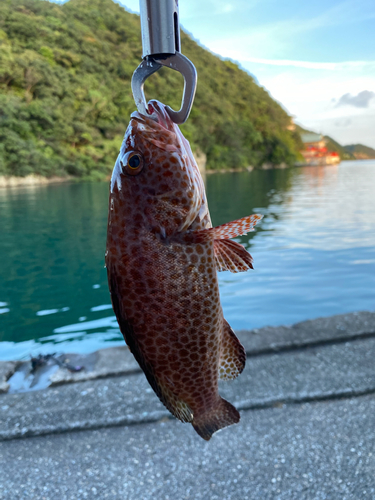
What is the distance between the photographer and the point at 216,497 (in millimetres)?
4121

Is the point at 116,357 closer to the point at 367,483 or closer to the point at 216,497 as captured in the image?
the point at 216,497

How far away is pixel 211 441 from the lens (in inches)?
194

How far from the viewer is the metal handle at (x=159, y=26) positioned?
1.09m

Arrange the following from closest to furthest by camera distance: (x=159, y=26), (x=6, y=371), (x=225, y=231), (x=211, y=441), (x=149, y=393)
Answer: (x=159, y=26) < (x=225, y=231) < (x=211, y=441) < (x=149, y=393) < (x=6, y=371)

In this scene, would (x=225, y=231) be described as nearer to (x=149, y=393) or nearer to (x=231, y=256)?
(x=231, y=256)

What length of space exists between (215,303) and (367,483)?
396cm

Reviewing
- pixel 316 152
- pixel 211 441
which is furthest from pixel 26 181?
pixel 316 152

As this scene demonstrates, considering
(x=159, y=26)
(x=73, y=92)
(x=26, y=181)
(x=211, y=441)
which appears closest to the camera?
(x=159, y=26)

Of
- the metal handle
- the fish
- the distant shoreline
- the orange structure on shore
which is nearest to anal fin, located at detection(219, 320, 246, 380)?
the fish

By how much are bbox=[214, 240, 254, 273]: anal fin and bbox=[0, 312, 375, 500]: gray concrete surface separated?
3.62 m

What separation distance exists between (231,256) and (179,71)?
0.59m

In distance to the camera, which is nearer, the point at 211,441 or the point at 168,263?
the point at 168,263

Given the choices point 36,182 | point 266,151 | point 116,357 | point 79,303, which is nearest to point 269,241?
point 79,303

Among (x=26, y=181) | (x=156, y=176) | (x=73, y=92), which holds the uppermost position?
(x=73, y=92)
